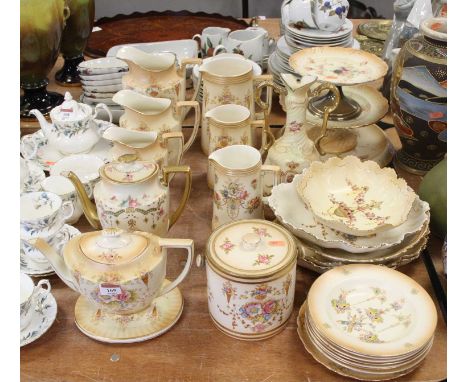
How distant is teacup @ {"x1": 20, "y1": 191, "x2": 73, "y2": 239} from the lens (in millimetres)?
1024

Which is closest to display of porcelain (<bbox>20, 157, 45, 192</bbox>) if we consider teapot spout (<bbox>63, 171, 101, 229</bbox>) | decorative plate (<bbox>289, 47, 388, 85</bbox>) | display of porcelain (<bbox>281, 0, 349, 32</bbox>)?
teapot spout (<bbox>63, 171, 101, 229</bbox>)

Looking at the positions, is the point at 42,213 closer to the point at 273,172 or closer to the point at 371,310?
the point at 273,172

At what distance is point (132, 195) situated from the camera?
1.00 meters

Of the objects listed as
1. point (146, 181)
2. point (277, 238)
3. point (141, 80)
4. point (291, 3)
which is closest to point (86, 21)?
point (141, 80)

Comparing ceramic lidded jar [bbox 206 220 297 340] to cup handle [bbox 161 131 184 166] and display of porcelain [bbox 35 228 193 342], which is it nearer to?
display of porcelain [bbox 35 228 193 342]

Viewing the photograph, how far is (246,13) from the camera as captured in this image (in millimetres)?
3031

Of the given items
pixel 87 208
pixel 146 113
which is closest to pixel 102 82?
pixel 146 113

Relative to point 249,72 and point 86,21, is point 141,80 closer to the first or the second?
point 249,72

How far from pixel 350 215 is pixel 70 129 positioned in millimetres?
645

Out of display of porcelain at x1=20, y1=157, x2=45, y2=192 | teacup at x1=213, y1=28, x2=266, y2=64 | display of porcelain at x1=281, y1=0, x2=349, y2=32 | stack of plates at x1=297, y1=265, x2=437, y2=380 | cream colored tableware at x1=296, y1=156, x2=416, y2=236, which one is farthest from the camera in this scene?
teacup at x1=213, y1=28, x2=266, y2=64

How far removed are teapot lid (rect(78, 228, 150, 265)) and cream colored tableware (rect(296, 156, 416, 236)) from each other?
333mm

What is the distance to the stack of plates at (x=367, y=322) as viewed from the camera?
2.78 feet

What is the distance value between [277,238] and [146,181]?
0.82ft

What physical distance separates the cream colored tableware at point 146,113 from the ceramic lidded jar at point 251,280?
36cm
